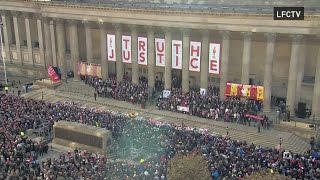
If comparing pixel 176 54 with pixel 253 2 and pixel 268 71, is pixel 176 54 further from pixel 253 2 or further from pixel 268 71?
pixel 268 71

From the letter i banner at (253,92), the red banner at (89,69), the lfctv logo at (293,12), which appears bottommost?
the letter i banner at (253,92)

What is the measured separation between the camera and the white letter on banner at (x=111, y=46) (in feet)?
207

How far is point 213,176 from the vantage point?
3644cm

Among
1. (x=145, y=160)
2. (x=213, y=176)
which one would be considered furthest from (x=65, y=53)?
(x=213, y=176)

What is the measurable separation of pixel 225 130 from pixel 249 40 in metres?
11.8

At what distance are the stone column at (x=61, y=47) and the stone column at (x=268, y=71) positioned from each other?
3287cm

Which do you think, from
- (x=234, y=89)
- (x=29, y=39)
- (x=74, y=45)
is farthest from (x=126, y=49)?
(x=29, y=39)

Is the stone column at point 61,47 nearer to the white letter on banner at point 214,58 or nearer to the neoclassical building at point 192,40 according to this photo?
the neoclassical building at point 192,40

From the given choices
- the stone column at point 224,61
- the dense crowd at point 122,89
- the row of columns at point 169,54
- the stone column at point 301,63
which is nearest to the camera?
the stone column at point 301,63

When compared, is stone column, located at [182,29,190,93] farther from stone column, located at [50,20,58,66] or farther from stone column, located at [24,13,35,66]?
stone column, located at [24,13,35,66]

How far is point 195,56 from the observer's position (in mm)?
56875

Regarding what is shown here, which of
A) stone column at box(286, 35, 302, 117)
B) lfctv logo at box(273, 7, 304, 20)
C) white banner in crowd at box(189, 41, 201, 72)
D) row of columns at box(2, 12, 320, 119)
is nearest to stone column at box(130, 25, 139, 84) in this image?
row of columns at box(2, 12, 320, 119)

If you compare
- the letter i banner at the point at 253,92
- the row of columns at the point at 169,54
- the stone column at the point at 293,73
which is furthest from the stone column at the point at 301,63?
the letter i banner at the point at 253,92

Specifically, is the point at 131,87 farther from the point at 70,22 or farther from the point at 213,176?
the point at 213,176
